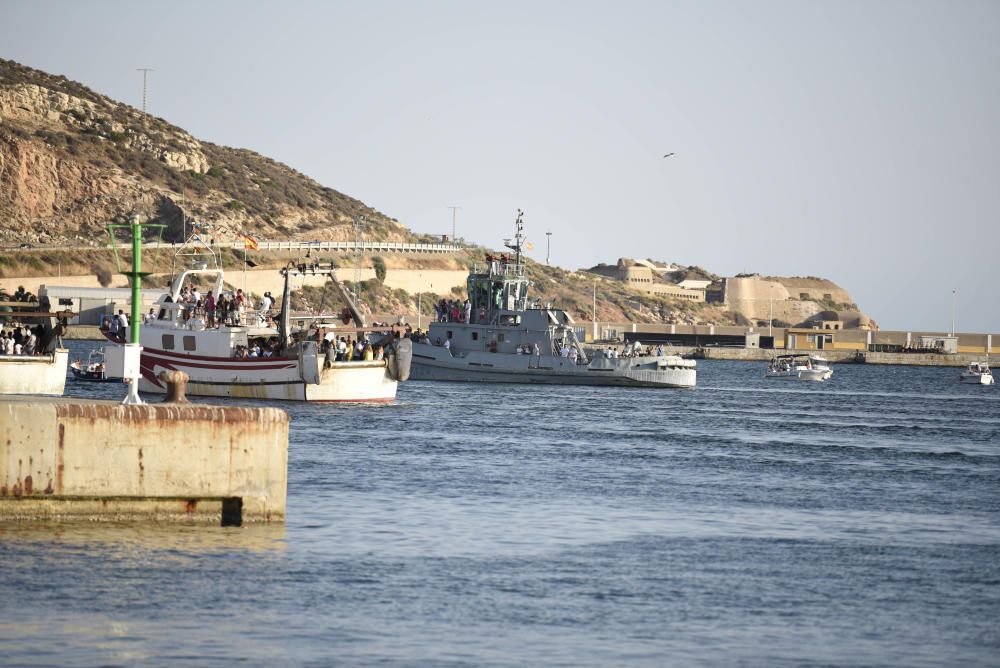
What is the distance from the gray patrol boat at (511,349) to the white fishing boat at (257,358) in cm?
2155

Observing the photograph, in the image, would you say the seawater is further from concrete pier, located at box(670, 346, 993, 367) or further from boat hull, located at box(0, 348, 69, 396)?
concrete pier, located at box(670, 346, 993, 367)

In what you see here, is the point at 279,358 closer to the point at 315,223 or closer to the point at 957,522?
the point at 957,522

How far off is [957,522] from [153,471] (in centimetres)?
1467

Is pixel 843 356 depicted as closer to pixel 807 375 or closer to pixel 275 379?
pixel 807 375

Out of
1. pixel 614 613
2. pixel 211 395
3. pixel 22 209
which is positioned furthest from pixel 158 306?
pixel 22 209

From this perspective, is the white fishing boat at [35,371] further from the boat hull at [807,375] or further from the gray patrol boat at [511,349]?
the boat hull at [807,375]

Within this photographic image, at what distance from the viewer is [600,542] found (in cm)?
2400

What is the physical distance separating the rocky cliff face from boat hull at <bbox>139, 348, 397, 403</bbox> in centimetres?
9160

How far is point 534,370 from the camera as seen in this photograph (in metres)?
75.1

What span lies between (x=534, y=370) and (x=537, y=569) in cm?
5368

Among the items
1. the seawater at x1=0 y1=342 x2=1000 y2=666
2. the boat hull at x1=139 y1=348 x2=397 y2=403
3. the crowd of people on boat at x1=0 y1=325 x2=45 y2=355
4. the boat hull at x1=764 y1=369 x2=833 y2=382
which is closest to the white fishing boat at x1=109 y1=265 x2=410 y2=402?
the boat hull at x1=139 y1=348 x2=397 y2=403

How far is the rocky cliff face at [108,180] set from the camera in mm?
153125

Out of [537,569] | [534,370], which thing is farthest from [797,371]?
[537,569]

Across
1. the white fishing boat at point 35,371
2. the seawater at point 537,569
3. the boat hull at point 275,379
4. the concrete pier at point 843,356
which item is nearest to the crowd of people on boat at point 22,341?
the white fishing boat at point 35,371
